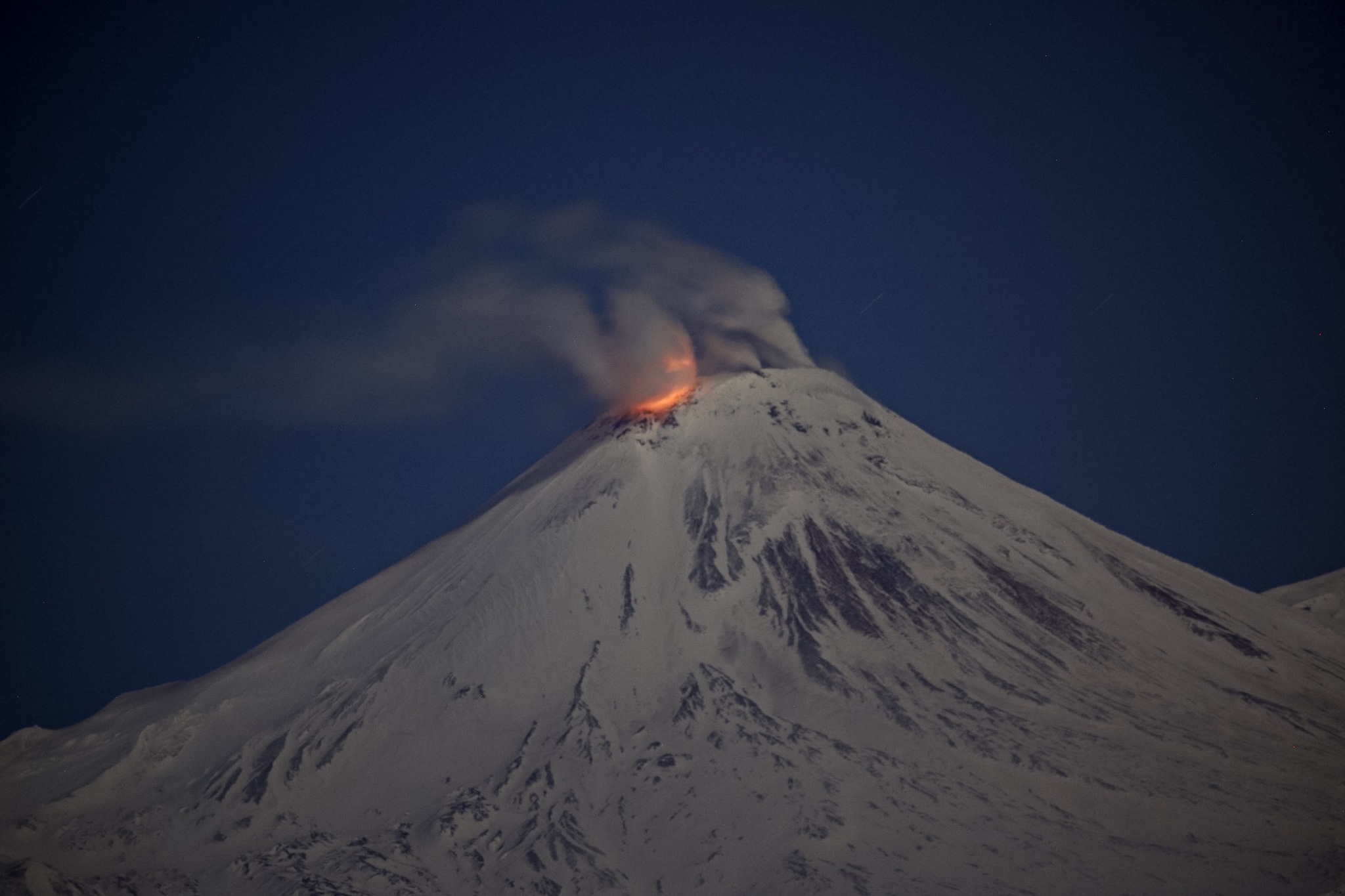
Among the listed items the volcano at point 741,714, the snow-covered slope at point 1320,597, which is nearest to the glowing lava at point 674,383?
the volcano at point 741,714

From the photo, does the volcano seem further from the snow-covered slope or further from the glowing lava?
the snow-covered slope

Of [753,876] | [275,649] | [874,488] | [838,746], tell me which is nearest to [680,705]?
[838,746]

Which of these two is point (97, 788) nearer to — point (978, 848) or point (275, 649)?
point (275, 649)

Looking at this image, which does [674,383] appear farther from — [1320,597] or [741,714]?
[1320,597]

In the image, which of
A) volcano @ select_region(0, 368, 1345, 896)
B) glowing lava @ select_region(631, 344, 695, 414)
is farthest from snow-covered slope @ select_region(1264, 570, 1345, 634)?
glowing lava @ select_region(631, 344, 695, 414)

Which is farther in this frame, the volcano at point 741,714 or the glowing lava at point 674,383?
the glowing lava at point 674,383

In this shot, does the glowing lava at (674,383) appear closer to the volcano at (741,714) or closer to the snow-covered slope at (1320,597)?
the volcano at (741,714)
